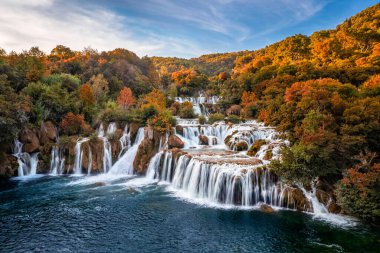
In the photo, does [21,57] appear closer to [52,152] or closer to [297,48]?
[52,152]

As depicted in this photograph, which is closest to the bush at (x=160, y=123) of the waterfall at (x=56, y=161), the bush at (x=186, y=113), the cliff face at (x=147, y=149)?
the cliff face at (x=147, y=149)

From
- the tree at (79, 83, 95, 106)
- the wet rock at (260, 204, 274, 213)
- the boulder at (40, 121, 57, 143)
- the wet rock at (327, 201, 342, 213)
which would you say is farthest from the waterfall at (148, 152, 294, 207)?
the tree at (79, 83, 95, 106)

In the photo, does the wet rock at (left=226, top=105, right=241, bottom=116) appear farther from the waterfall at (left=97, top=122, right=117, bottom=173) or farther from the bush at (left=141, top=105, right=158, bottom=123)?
the waterfall at (left=97, top=122, right=117, bottom=173)

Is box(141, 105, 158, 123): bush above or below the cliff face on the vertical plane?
above

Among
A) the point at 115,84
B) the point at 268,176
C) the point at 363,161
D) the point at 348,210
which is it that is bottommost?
the point at 348,210

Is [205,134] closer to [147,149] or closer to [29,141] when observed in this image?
[147,149]

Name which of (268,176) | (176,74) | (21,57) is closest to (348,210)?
(268,176)

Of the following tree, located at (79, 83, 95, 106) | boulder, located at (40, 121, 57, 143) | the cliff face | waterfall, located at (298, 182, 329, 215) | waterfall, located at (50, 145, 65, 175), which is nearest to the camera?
waterfall, located at (298, 182, 329, 215)

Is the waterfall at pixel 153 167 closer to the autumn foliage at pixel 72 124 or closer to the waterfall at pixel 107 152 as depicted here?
the waterfall at pixel 107 152
